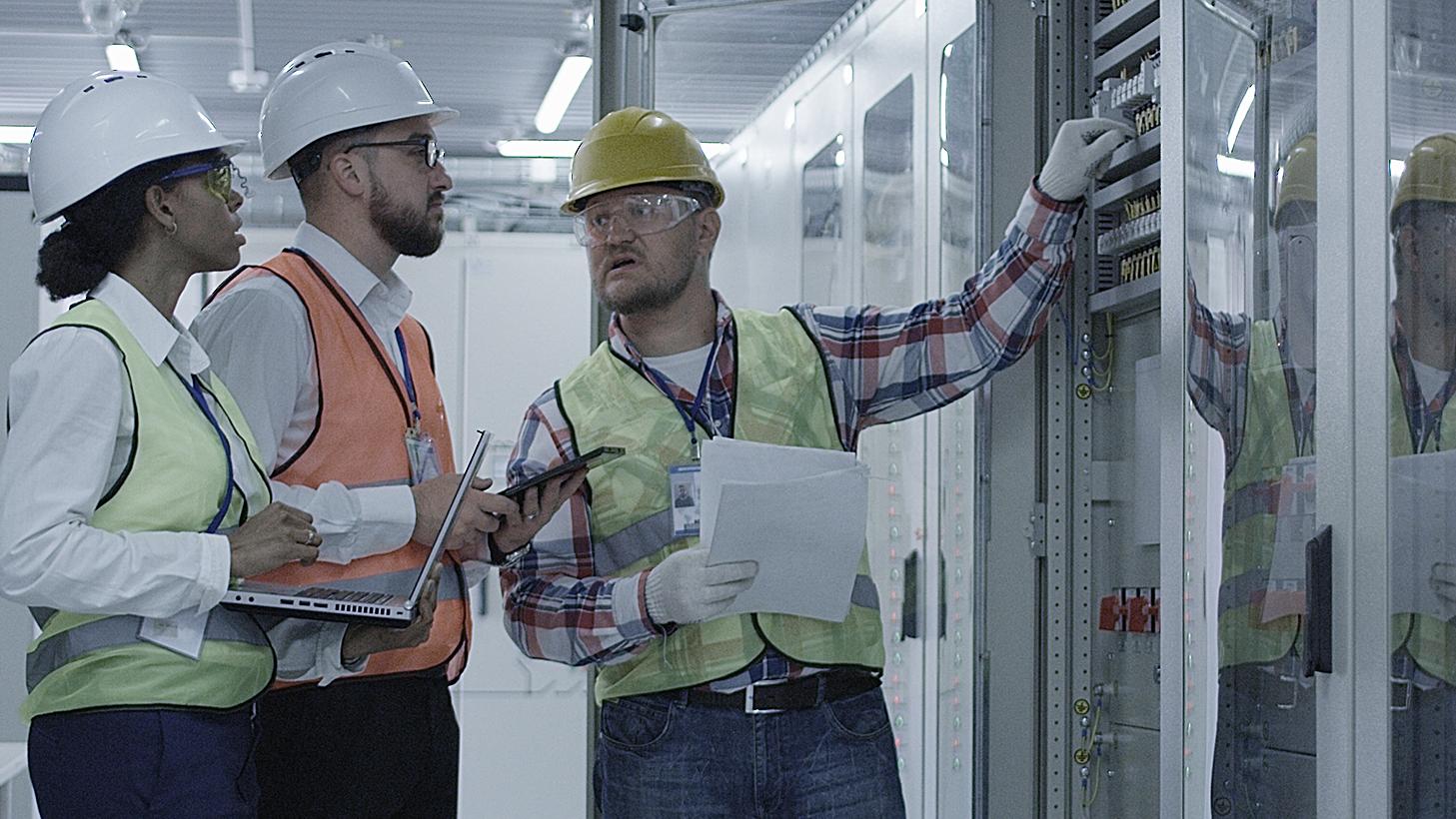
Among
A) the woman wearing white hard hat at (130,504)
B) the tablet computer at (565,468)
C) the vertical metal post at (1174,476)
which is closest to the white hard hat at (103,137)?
the woman wearing white hard hat at (130,504)

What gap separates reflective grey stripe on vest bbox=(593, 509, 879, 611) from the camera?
2623 millimetres

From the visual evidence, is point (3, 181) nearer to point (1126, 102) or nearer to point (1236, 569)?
point (1126, 102)

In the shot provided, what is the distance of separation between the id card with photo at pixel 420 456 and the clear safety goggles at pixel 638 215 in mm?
556

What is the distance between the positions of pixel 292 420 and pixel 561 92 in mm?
6680

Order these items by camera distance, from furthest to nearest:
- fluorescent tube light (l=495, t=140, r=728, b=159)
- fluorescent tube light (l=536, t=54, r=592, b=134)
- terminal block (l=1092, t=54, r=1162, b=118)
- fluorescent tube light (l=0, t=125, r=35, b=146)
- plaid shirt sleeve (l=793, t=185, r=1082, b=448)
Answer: fluorescent tube light (l=495, t=140, r=728, b=159), fluorescent tube light (l=0, t=125, r=35, b=146), fluorescent tube light (l=536, t=54, r=592, b=134), plaid shirt sleeve (l=793, t=185, r=1082, b=448), terminal block (l=1092, t=54, r=1162, b=118)

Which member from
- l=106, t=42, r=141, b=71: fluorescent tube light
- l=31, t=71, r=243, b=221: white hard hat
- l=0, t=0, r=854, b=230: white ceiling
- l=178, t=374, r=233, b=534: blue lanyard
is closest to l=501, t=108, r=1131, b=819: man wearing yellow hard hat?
l=178, t=374, r=233, b=534: blue lanyard

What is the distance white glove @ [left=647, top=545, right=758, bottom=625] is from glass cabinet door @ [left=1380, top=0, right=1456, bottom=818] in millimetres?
1021

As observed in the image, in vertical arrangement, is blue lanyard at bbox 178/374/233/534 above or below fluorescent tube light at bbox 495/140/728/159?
below

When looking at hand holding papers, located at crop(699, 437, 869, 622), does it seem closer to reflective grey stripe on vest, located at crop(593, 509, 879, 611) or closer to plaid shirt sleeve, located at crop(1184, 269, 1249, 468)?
reflective grey stripe on vest, located at crop(593, 509, 879, 611)

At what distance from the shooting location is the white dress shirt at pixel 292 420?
2178 millimetres

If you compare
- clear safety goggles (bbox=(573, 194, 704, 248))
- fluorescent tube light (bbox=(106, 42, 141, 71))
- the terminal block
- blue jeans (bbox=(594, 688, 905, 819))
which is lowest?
blue jeans (bbox=(594, 688, 905, 819))

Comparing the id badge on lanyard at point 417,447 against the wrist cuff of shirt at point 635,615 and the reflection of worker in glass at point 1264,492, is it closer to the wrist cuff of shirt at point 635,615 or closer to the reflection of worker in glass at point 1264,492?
the wrist cuff of shirt at point 635,615

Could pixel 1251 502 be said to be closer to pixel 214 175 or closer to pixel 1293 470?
pixel 1293 470

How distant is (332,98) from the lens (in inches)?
97.1
